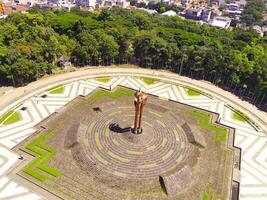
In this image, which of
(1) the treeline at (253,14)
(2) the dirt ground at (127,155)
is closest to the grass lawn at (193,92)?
(2) the dirt ground at (127,155)

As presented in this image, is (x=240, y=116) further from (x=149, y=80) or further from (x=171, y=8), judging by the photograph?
(x=171, y=8)

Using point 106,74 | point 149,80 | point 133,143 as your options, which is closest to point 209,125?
point 133,143

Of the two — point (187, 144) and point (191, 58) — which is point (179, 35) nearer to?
point (191, 58)

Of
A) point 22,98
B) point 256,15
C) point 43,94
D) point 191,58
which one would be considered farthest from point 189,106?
point 256,15

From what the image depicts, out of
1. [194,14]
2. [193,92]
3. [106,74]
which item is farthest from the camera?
[194,14]

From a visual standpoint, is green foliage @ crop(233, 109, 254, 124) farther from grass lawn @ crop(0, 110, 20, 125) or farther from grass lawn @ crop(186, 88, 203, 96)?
grass lawn @ crop(0, 110, 20, 125)

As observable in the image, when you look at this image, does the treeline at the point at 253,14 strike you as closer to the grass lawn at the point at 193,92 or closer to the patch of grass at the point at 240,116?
the grass lawn at the point at 193,92
